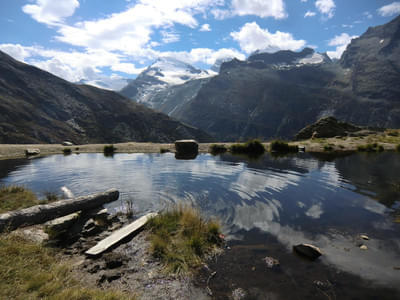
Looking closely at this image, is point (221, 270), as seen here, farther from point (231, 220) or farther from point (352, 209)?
point (352, 209)

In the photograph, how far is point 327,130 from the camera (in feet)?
183

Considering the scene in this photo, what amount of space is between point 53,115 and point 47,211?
17203 centimetres

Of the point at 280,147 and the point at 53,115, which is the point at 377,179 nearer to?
the point at 280,147

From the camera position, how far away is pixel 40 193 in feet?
52.9

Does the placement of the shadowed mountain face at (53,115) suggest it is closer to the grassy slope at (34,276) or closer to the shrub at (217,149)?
the shrub at (217,149)

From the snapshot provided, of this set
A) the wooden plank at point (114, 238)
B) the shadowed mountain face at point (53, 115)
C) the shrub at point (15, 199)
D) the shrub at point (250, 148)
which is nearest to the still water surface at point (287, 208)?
the shrub at point (15, 199)

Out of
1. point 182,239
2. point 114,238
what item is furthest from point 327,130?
point 114,238

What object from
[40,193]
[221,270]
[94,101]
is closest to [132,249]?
[221,270]

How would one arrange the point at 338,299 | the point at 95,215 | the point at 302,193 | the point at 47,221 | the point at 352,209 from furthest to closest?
the point at 302,193 < the point at 352,209 < the point at 95,215 < the point at 47,221 < the point at 338,299

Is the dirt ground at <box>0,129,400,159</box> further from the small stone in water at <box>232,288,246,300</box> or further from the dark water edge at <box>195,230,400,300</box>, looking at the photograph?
the small stone in water at <box>232,288,246,300</box>

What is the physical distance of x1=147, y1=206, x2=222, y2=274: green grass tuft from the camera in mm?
8070

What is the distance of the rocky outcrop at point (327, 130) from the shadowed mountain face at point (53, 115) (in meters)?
116

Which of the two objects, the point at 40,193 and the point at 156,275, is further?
the point at 40,193

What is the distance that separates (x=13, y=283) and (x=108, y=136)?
16961 centimetres
